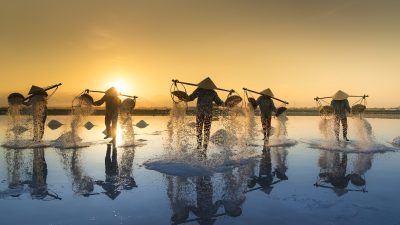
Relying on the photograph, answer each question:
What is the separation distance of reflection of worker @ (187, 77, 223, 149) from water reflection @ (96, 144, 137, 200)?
241cm

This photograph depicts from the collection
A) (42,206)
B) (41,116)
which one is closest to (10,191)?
(42,206)

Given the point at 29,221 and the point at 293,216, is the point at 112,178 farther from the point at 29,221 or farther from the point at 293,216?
the point at 293,216

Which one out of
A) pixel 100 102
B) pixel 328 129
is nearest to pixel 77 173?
pixel 100 102

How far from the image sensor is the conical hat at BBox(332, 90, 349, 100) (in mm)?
17677

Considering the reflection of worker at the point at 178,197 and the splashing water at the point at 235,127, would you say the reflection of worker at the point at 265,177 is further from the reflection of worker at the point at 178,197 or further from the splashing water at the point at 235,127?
the splashing water at the point at 235,127

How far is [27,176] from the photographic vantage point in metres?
8.96

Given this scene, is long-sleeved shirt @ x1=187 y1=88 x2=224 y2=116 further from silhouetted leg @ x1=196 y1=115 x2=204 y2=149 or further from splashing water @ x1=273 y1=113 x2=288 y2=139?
splashing water @ x1=273 y1=113 x2=288 y2=139

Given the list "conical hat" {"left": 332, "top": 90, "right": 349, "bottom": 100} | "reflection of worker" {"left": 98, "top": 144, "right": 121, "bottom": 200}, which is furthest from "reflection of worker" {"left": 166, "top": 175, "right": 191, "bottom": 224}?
"conical hat" {"left": 332, "top": 90, "right": 349, "bottom": 100}

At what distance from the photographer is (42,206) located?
6320mm

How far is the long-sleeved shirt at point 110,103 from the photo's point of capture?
1736 centimetres

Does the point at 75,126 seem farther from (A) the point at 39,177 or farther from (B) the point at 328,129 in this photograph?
(B) the point at 328,129

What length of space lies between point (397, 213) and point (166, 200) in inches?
151

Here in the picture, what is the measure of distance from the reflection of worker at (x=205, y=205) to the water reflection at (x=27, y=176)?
8.52 ft

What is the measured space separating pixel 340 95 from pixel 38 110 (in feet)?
46.0
